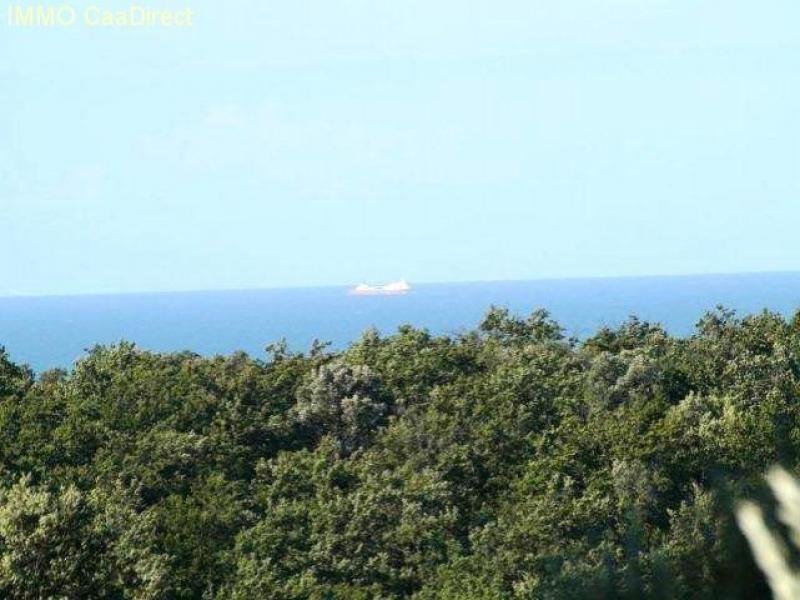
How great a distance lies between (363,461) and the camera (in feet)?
140

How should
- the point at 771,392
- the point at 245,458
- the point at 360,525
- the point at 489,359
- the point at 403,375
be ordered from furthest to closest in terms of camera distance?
1. the point at 489,359
2. the point at 403,375
3. the point at 771,392
4. the point at 245,458
5. the point at 360,525

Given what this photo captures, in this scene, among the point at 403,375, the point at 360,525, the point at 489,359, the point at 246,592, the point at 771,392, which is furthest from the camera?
the point at 489,359

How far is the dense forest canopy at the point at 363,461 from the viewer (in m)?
34.2

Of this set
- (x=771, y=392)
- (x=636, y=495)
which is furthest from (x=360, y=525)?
(x=771, y=392)

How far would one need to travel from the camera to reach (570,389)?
4941 cm

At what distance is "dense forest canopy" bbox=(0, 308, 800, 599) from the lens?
34.2 meters

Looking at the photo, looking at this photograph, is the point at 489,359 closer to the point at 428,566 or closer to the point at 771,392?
the point at 771,392

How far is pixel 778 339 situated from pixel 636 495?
20.2m

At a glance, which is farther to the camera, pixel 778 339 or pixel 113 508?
pixel 778 339

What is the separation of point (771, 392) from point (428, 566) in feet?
53.3

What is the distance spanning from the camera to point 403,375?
50469 millimetres

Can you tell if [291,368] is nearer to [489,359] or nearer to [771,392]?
[489,359]

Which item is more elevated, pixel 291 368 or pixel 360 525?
pixel 291 368

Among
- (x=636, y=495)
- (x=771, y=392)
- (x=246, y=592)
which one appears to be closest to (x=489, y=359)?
(x=771, y=392)
